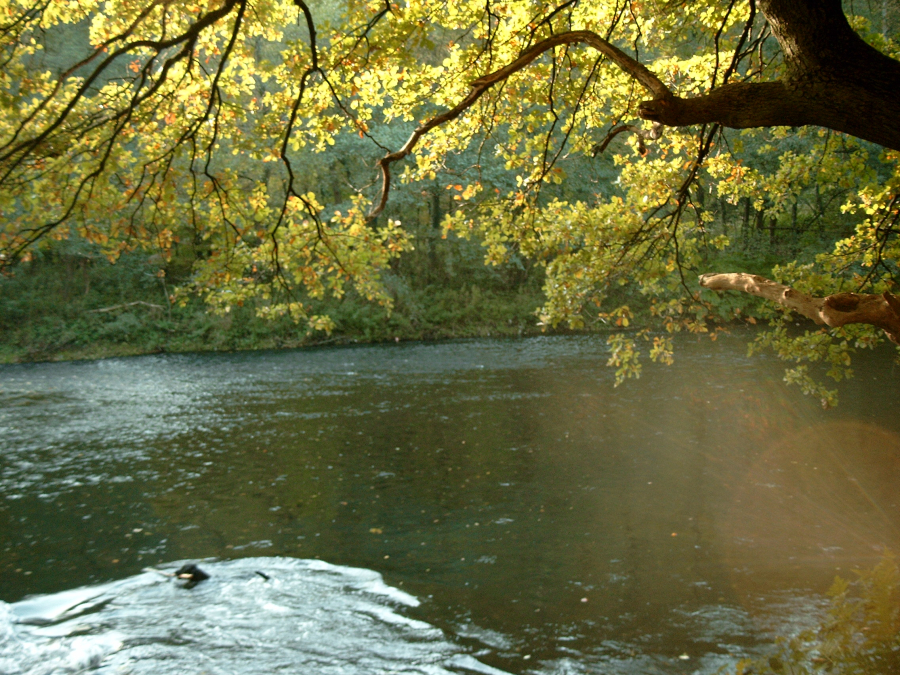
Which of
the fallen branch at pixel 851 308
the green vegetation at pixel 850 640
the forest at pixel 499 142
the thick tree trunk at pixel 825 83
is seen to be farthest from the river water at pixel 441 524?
the thick tree trunk at pixel 825 83

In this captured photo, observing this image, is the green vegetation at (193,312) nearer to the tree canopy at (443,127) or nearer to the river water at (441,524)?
the river water at (441,524)

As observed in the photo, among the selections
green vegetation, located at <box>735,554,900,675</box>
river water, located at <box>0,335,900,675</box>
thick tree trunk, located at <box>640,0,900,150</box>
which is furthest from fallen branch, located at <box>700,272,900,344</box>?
river water, located at <box>0,335,900,675</box>

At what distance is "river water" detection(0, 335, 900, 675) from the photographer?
591 centimetres

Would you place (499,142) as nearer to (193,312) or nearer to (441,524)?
(441,524)

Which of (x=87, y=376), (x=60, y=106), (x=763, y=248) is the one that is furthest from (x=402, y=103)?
(x=763, y=248)

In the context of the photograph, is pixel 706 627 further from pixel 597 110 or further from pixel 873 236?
pixel 597 110

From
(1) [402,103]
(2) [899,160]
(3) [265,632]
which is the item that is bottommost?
(3) [265,632]

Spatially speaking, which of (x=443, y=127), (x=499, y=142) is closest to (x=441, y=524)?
(x=443, y=127)

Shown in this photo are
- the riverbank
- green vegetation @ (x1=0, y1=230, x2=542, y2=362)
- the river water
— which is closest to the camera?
the river water

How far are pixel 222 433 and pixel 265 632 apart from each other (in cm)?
822

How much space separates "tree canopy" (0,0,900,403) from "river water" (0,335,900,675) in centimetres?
214

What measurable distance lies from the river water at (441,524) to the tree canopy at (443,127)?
2.14 meters

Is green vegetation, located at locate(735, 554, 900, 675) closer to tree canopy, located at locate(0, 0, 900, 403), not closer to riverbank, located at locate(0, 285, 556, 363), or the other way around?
tree canopy, located at locate(0, 0, 900, 403)

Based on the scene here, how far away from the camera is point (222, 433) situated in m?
13.8
